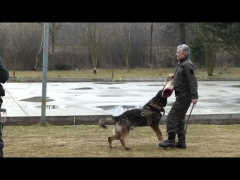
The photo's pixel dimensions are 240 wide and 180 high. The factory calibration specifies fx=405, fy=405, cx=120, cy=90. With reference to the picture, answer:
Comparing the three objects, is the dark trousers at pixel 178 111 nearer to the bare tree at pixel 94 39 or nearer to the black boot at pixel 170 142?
the black boot at pixel 170 142

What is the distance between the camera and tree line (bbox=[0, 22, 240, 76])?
123ft

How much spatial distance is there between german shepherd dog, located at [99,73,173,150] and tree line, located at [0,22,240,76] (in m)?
28.8

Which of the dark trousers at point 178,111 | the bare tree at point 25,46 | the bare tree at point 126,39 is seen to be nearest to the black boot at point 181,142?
the dark trousers at point 178,111

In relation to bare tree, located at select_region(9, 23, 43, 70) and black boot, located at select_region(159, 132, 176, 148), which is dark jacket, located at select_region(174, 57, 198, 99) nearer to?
black boot, located at select_region(159, 132, 176, 148)

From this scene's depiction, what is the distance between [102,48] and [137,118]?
31.6 meters

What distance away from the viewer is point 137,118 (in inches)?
291

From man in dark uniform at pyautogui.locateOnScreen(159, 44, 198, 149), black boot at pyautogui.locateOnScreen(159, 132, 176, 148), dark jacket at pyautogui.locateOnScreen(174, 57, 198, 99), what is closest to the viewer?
dark jacket at pyautogui.locateOnScreen(174, 57, 198, 99)

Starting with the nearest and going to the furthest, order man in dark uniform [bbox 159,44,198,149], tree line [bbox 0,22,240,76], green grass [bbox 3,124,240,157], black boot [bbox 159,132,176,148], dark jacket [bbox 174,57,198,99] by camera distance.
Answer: green grass [bbox 3,124,240,157] → dark jacket [bbox 174,57,198,99] → man in dark uniform [bbox 159,44,198,149] → black boot [bbox 159,132,176,148] → tree line [bbox 0,22,240,76]

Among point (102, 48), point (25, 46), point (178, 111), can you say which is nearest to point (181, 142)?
point (178, 111)

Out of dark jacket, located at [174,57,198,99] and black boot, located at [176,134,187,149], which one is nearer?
dark jacket, located at [174,57,198,99]

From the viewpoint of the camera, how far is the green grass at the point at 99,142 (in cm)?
699

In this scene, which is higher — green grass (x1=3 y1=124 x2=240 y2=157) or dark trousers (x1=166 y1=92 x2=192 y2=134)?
dark trousers (x1=166 y1=92 x2=192 y2=134)

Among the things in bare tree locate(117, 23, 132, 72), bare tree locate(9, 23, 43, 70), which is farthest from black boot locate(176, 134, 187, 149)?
bare tree locate(9, 23, 43, 70)
